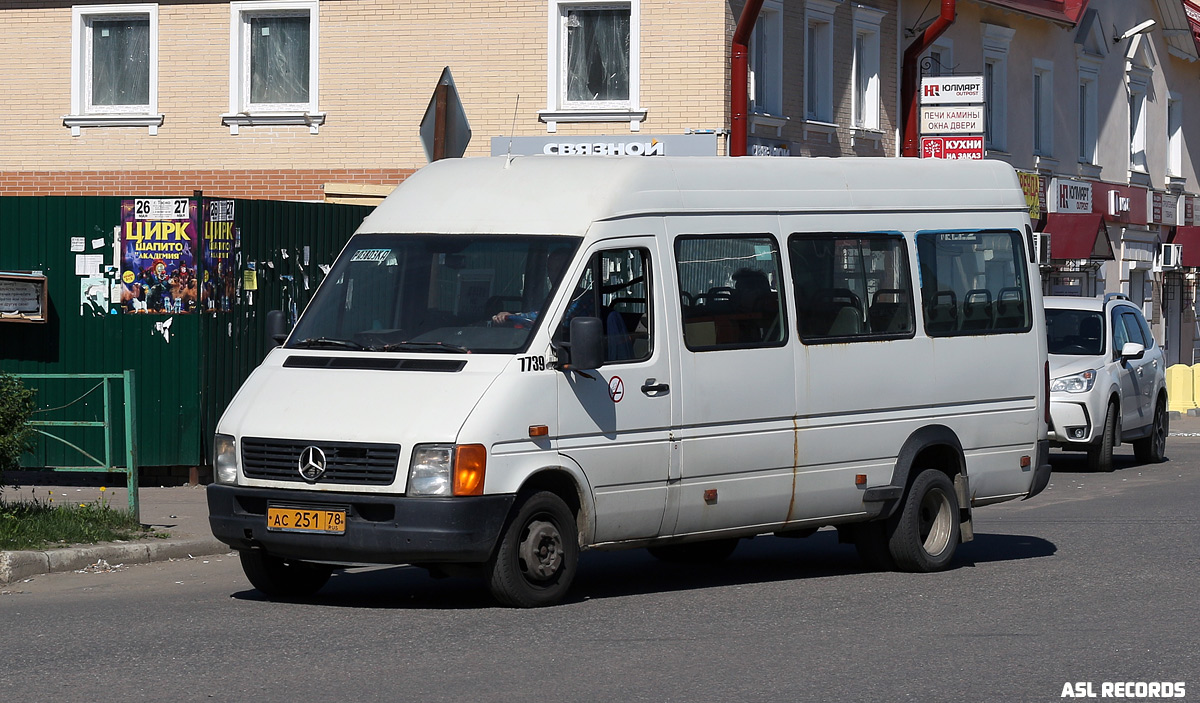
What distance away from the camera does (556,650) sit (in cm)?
828

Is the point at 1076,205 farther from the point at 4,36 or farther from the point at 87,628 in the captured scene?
the point at 87,628

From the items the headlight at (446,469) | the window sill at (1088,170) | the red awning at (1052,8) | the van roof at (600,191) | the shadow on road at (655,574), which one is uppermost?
the red awning at (1052,8)

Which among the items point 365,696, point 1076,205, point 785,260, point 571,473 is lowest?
point 365,696

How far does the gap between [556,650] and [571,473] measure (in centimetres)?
150

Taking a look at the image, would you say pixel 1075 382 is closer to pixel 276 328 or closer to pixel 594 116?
pixel 594 116

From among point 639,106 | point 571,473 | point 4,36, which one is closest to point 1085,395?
point 639,106

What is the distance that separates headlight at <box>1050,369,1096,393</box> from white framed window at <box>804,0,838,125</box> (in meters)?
7.28

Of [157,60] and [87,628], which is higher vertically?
[157,60]

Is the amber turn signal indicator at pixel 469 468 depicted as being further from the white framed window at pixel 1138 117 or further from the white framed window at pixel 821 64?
the white framed window at pixel 1138 117

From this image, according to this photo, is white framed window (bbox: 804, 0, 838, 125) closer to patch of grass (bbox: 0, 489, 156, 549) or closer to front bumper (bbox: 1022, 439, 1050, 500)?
front bumper (bbox: 1022, 439, 1050, 500)

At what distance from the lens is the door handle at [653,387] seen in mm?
9977

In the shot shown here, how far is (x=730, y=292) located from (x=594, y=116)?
13.6 metres

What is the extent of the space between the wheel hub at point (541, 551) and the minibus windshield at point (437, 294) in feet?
3.08

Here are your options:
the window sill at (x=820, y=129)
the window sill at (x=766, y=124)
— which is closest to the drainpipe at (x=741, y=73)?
the window sill at (x=766, y=124)
